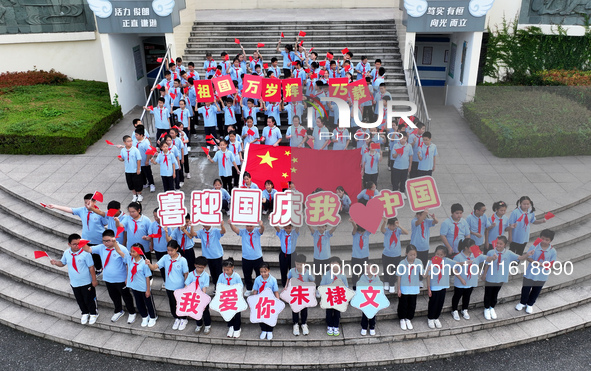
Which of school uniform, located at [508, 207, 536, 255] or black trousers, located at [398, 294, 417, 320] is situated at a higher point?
school uniform, located at [508, 207, 536, 255]

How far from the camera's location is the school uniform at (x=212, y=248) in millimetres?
6449

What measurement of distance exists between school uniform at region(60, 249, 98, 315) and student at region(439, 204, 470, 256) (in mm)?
4849

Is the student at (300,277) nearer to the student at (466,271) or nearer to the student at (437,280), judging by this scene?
the student at (437,280)

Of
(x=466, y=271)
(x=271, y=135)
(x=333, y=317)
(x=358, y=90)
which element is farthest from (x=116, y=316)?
(x=358, y=90)

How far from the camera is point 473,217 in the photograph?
671 centimetres

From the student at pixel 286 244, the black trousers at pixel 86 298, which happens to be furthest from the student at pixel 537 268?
the black trousers at pixel 86 298

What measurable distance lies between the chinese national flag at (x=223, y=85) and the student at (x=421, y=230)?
5.08 metres

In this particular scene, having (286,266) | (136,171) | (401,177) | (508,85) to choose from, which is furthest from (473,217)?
(508,85)

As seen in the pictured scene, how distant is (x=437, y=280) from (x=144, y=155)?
18.7 feet

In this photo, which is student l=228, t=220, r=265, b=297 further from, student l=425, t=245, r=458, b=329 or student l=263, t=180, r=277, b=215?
student l=425, t=245, r=458, b=329

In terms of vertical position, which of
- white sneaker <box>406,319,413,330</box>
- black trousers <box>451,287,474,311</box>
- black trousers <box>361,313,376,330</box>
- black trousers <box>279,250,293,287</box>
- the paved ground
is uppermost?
black trousers <box>279,250,293,287</box>

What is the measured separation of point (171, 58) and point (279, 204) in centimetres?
794

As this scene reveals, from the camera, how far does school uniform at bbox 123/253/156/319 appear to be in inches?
242

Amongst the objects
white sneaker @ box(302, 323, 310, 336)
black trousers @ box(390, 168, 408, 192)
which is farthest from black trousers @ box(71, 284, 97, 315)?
black trousers @ box(390, 168, 408, 192)
